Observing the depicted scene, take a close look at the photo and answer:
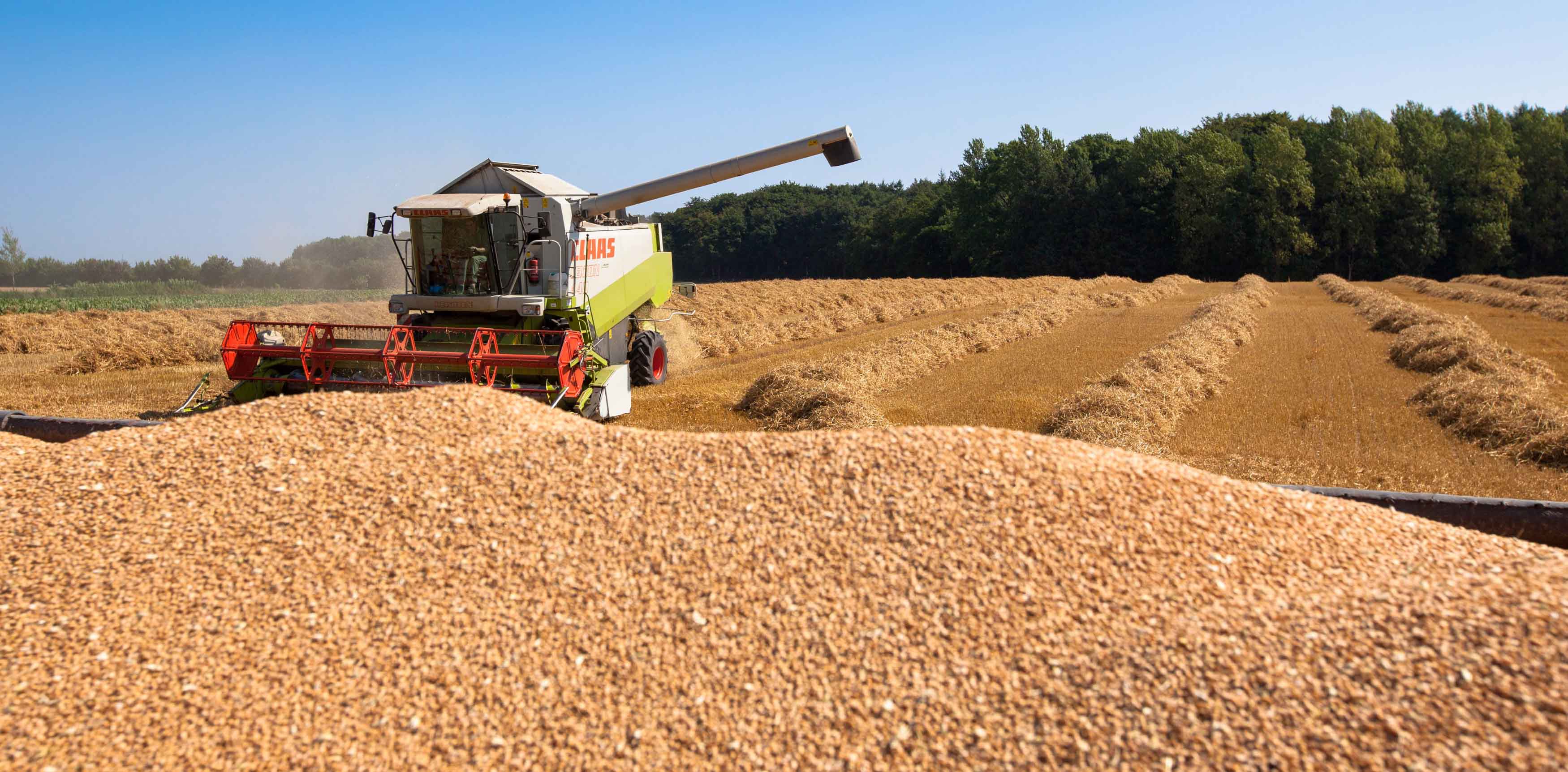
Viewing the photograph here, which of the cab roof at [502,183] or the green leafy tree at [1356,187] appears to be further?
the green leafy tree at [1356,187]

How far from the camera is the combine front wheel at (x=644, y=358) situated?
36.3 feet

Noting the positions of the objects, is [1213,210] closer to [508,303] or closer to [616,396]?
[616,396]

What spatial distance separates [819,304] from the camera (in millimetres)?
24891

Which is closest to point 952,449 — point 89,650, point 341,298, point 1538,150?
point 89,650

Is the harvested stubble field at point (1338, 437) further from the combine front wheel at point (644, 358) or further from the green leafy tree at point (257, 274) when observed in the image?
the green leafy tree at point (257, 274)

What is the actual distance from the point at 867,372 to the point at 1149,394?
3463 mm

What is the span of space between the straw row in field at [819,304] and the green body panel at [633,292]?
117 inches

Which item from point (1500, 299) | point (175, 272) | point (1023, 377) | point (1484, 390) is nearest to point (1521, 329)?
point (1500, 299)

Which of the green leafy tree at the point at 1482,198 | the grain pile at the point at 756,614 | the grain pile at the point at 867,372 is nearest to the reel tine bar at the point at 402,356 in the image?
the grain pile at the point at 867,372

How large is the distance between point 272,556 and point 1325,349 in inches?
623

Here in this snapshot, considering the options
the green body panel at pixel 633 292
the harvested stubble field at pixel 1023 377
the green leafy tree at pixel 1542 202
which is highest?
the green leafy tree at pixel 1542 202

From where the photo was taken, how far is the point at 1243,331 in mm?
16891

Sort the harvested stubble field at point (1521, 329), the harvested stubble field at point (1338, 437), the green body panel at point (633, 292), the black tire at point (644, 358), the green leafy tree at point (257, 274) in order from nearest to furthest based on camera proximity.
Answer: the harvested stubble field at point (1338, 437) → the green body panel at point (633, 292) → the black tire at point (644, 358) → the harvested stubble field at point (1521, 329) → the green leafy tree at point (257, 274)

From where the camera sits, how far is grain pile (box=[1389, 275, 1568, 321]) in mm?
20266
